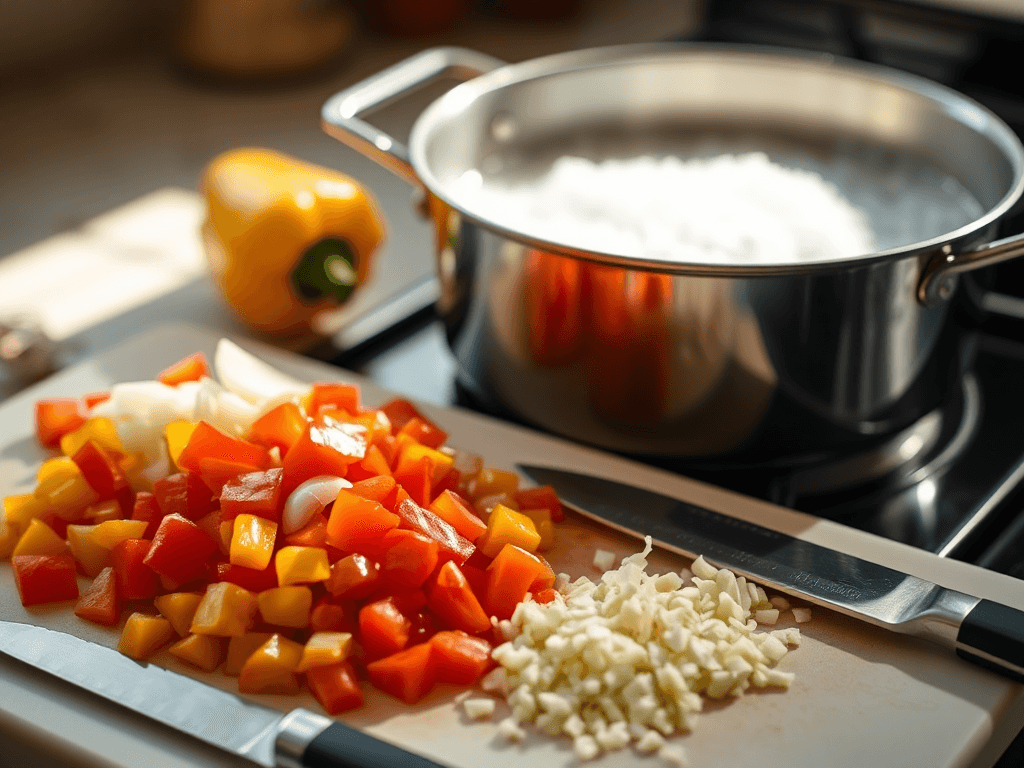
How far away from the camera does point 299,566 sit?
29.9 inches

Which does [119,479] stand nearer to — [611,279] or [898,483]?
[611,279]

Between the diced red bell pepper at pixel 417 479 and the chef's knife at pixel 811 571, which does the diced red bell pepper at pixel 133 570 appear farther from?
the chef's knife at pixel 811 571

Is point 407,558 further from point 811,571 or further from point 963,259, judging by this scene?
point 963,259

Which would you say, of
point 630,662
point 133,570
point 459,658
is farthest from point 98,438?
point 630,662

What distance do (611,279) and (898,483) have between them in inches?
12.8

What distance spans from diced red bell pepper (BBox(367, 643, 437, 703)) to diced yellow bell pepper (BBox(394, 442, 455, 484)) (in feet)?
0.50

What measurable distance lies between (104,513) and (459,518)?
Result: 27 centimetres

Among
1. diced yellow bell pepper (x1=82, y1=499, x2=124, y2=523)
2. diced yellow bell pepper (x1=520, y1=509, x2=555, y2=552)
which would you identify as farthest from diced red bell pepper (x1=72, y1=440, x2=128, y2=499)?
diced yellow bell pepper (x1=520, y1=509, x2=555, y2=552)

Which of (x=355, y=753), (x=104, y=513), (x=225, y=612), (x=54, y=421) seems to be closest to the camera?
(x=355, y=753)

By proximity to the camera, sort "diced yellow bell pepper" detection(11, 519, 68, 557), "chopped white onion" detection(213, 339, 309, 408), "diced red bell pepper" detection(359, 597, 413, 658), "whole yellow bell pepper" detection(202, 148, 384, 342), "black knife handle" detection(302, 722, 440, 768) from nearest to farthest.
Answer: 1. "black knife handle" detection(302, 722, 440, 768)
2. "diced red bell pepper" detection(359, 597, 413, 658)
3. "diced yellow bell pepper" detection(11, 519, 68, 557)
4. "chopped white onion" detection(213, 339, 309, 408)
5. "whole yellow bell pepper" detection(202, 148, 384, 342)

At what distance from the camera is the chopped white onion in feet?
3.22

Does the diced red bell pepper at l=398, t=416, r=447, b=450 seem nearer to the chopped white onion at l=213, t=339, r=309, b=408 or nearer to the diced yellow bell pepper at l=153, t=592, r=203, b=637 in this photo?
the chopped white onion at l=213, t=339, r=309, b=408

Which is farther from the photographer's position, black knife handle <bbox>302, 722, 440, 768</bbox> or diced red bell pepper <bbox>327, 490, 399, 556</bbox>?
diced red bell pepper <bbox>327, 490, 399, 556</bbox>

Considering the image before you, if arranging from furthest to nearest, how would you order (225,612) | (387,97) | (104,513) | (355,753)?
(387,97) → (104,513) → (225,612) → (355,753)
